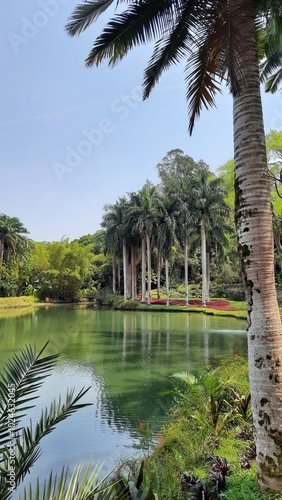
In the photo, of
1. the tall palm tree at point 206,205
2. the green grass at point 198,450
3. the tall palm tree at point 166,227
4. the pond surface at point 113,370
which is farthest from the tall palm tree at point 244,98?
the tall palm tree at point 166,227

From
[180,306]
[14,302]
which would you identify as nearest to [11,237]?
[14,302]

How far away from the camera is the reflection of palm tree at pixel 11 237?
5091cm

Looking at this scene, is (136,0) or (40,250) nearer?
(136,0)

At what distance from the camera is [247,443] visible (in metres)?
5.35

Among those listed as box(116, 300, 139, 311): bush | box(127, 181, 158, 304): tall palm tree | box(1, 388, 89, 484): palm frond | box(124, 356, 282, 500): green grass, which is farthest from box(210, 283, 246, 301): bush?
box(1, 388, 89, 484): palm frond

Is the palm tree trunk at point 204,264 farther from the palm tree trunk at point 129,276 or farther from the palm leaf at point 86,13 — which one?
the palm leaf at point 86,13

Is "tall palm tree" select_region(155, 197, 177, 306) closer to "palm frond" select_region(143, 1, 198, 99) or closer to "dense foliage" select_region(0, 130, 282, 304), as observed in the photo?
"dense foliage" select_region(0, 130, 282, 304)

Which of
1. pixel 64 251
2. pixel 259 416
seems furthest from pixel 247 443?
pixel 64 251

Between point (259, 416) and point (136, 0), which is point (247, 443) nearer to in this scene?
point (259, 416)

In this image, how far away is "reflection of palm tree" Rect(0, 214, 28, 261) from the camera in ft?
167

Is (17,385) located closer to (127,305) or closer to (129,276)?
(127,305)

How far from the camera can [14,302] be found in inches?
1690

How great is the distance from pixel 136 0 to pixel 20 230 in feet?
168

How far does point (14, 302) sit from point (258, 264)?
140ft
